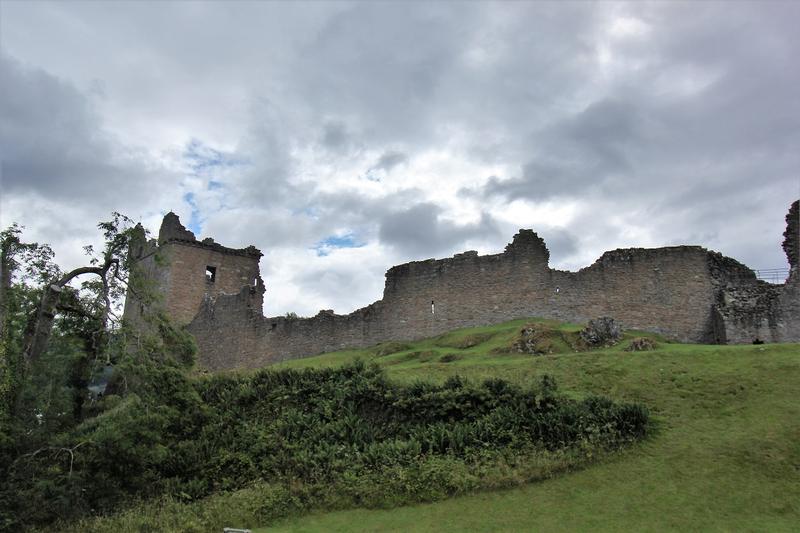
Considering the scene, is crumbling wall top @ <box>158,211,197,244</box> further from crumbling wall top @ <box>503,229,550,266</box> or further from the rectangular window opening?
crumbling wall top @ <box>503,229,550,266</box>

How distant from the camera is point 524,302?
31000mm

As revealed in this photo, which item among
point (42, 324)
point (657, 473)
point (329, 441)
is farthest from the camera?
point (329, 441)

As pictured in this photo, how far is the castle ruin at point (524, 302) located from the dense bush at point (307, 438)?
448 centimetres

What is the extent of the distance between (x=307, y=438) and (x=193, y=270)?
28436mm

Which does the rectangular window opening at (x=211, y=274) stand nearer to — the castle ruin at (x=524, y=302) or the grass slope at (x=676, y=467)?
the castle ruin at (x=524, y=302)

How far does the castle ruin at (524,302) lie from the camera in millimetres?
25559

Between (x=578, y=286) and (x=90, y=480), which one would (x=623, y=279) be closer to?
(x=578, y=286)

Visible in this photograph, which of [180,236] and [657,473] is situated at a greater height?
[180,236]

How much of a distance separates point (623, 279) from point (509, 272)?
5.11m

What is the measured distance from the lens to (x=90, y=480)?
19.5 metres

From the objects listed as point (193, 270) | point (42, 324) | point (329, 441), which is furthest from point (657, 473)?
point (193, 270)

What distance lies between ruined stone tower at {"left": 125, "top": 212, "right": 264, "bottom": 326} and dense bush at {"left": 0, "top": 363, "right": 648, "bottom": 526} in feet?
75.5

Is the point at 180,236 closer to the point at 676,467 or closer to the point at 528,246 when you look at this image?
the point at 528,246

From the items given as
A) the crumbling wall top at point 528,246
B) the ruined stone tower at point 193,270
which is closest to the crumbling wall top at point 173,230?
the ruined stone tower at point 193,270
